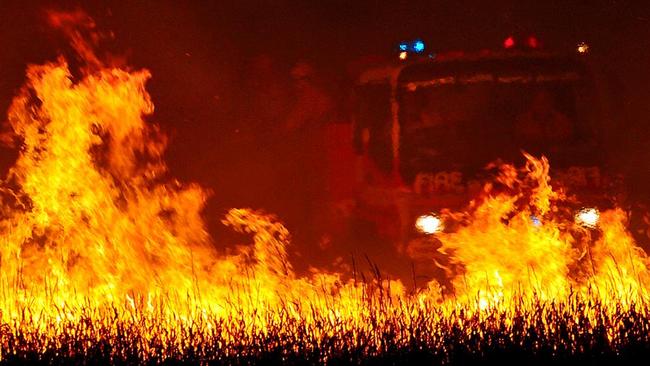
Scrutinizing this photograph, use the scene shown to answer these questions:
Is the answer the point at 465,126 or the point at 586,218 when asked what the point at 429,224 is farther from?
the point at 586,218

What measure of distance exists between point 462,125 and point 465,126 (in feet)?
0.10

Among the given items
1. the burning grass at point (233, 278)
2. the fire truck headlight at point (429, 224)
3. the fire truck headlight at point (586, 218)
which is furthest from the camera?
the fire truck headlight at point (429, 224)

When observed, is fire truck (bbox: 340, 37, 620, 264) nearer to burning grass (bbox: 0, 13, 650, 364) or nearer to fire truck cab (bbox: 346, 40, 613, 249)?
fire truck cab (bbox: 346, 40, 613, 249)

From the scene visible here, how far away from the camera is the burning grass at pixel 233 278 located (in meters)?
5.88

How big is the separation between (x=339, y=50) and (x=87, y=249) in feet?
30.3

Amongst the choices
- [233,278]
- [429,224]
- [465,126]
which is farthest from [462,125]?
[233,278]

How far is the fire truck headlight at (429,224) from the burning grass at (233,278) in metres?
0.07

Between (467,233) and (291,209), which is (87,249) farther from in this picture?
(291,209)

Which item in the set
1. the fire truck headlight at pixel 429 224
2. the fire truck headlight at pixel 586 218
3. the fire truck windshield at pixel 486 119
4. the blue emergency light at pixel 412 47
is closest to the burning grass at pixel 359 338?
the fire truck headlight at pixel 586 218

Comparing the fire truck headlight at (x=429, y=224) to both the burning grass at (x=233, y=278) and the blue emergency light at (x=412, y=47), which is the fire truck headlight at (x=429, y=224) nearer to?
the burning grass at (x=233, y=278)

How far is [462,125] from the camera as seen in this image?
9945 mm

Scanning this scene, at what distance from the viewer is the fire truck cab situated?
9.62 meters

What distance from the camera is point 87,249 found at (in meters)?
9.03

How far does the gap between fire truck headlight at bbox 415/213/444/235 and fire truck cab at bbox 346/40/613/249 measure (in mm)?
20
